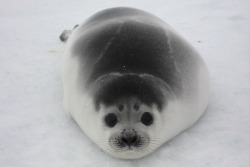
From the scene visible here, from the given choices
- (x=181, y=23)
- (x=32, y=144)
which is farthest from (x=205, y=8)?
(x=32, y=144)

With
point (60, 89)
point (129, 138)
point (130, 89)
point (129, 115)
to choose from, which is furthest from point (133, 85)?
point (60, 89)

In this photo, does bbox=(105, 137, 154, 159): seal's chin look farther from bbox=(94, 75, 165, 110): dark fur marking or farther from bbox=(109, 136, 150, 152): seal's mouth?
bbox=(94, 75, 165, 110): dark fur marking

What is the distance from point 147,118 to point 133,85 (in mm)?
232

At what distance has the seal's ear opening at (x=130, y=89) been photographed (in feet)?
7.47

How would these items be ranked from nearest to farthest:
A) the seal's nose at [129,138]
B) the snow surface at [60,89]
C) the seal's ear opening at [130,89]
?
the seal's nose at [129,138] → the seal's ear opening at [130,89] → the snow surface at [60,89]

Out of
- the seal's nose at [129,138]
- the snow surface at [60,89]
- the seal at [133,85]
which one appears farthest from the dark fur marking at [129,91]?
the snow surface at [60,89]

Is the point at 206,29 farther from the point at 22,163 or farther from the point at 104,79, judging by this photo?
the point at 22,163

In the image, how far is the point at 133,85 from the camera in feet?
7.57

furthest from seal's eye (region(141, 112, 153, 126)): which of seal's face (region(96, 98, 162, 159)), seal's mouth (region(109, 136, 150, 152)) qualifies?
seal's mouth (region(109, 136, 150, 152))

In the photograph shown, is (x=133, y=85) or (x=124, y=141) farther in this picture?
(x=133, y=85)

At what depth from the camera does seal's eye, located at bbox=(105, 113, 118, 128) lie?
2.25 meters

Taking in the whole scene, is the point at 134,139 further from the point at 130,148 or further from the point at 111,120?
the point at 111,120

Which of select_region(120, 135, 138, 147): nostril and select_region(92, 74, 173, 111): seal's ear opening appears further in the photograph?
select_region(92, 74, 173, 111): seal's ear opening

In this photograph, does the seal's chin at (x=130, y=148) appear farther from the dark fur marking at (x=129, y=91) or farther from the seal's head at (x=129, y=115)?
the dark fur marking at (x=129, y=91)
